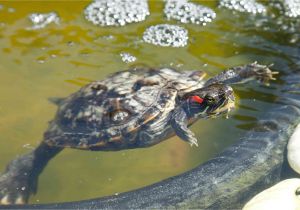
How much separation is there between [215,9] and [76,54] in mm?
1200

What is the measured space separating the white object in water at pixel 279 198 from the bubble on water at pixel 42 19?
223 centimetres

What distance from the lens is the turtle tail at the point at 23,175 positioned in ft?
9.14

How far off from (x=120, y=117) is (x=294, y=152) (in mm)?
990

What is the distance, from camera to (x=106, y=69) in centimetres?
352

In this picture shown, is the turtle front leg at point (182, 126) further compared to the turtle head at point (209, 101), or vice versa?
the turtle head at point (209, 101)

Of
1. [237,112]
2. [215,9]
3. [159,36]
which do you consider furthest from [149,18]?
[237,112]

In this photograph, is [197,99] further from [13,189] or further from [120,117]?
[13,189]

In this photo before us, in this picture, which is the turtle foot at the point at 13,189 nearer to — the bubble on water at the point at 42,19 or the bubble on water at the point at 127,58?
the bubble on water at the point at 127,58

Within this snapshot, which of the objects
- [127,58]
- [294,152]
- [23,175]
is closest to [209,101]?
[294,152]

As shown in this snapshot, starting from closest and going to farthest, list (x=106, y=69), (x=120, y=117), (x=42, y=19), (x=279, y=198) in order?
(x=279, y=198)
(x=120, y=117)
(x=106, y=69)
(x=42, y=19)

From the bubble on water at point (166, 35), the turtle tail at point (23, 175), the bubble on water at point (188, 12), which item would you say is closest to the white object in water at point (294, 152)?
the bubble on water at point (166, 35)

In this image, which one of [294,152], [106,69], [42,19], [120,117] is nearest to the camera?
[294,152]

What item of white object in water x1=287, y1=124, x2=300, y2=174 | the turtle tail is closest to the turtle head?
white object in water x1=287, y1=124, x2=300, y2=174

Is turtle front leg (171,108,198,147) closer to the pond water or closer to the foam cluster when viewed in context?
the pond water
